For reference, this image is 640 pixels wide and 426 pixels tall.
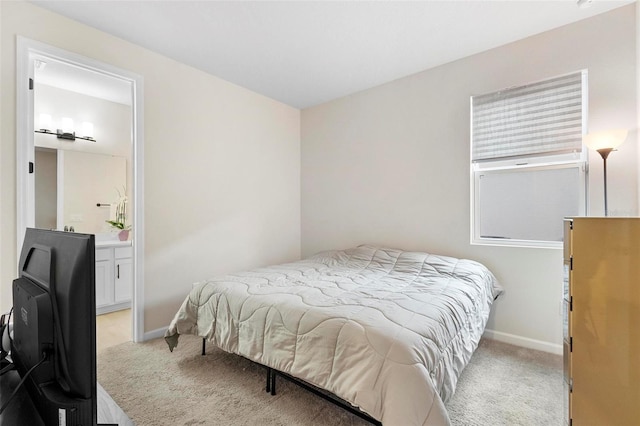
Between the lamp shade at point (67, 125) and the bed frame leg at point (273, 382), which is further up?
the lamp shade at point (67, 125)

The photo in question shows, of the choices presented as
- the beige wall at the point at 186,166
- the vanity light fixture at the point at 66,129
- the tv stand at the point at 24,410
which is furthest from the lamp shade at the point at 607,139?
the vanity light fixture at the point at 66,129

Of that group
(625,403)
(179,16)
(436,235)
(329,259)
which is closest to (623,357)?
(625,403)

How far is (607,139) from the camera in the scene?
2.00 m

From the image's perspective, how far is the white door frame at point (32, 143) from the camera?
206 cm

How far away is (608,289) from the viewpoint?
1.26 m

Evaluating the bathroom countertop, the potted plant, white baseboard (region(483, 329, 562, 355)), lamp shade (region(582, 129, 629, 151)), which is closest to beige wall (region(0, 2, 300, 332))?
the bathroom countertop

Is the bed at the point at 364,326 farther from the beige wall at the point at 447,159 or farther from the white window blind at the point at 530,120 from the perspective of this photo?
the white window blind at the point at 530,120


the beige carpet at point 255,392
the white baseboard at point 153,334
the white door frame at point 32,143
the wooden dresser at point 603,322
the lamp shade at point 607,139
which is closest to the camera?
the wooden dresser at point 603,322

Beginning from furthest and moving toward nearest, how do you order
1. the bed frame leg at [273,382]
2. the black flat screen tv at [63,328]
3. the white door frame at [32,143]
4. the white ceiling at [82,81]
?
the white ceiling at [82,81]
the white door frame at [32,143]
the bed frame leg at [273,382]
the black flat screen tv at [63,328]

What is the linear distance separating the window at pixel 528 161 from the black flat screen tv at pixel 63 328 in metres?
2.94

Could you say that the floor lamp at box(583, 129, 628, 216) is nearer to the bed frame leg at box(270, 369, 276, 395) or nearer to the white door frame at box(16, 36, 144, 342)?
the bed frame leg at box(270, 369, 276, 395)

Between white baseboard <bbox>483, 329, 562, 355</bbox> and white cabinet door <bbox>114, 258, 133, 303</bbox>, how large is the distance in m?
3.99

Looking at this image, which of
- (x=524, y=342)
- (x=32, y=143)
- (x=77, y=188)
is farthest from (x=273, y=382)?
(x=77, y=188)

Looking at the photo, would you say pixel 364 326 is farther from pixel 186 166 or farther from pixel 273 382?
pixel 186 166
